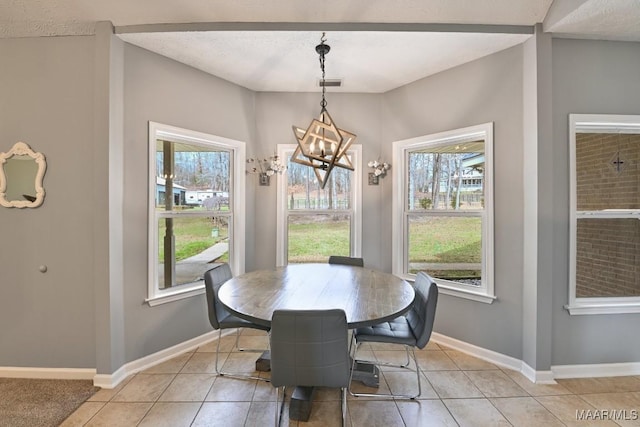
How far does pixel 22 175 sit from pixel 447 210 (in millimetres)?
3832

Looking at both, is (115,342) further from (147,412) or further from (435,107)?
(435,107)

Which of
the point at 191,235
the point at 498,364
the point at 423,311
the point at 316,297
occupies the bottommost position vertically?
the point at 498,364

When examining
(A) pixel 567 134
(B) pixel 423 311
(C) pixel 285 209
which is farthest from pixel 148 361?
(A) pixel 567 134

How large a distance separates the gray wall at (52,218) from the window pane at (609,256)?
4.13 meters

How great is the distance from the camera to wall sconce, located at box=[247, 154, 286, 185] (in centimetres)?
331

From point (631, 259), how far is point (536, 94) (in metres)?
1.68

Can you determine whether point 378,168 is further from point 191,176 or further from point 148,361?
point 148,361

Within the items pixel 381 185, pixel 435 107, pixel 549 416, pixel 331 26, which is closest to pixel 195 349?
pixel 381 185

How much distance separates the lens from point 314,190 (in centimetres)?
349

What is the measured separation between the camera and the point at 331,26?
227 cm

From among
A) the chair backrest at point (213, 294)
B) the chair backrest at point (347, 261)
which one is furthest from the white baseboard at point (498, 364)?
the chair backrest at point (347, 261)

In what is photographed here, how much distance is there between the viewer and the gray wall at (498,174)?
8.08 ft

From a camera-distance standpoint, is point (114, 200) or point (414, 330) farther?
point (114, 200)

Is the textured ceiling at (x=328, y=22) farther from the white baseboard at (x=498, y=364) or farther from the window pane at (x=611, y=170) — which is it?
the white baseboard at (x=498, y=364)
